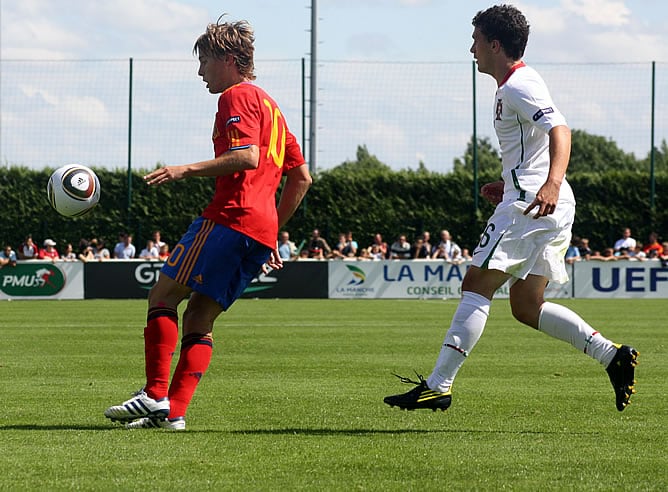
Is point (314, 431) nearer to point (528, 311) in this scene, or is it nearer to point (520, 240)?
point (528, 311)

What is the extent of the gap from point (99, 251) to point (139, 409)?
25.0 meters

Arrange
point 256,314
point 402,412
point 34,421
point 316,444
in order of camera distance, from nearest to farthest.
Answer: point 316,444, point 34,421, point 402,412, point 256,314

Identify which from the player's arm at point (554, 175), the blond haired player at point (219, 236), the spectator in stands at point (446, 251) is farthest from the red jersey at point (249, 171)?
the spectator in stands at point (446, 251)

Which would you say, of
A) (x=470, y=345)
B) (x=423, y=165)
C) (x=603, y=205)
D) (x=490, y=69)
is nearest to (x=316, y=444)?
(x=470, y=345)

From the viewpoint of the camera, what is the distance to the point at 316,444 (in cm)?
553

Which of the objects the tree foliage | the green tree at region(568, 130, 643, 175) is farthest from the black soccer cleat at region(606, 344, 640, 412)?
the green tree at region(568, 130, 643, 175)

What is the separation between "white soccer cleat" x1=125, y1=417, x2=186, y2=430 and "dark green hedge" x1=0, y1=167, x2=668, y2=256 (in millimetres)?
26013

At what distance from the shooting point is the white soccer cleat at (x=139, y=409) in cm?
609

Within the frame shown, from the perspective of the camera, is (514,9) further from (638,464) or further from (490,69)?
(638,464)

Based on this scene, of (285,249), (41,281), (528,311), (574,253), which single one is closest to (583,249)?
(574,253)

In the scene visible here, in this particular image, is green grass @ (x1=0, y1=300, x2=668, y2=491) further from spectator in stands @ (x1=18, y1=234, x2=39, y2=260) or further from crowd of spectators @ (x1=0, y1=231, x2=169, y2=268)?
spectator in stands @ (x1=18, y1=234, x2=39, y2=260)

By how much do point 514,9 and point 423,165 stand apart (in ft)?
84.8

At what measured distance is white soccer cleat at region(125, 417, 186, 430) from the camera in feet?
19.9

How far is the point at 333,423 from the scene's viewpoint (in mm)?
6344
